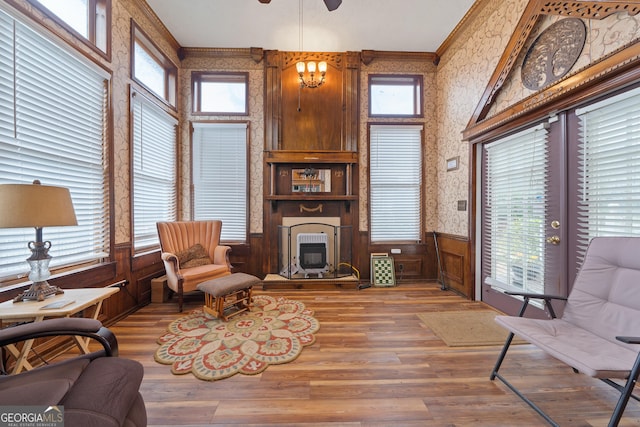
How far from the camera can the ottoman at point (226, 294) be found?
270cm

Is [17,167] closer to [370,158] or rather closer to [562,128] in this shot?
[370,158]

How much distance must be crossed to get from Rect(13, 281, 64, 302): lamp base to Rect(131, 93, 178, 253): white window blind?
136 cm

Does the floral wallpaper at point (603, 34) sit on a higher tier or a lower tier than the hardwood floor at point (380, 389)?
higher

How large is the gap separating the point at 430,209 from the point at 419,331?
7.71 ft

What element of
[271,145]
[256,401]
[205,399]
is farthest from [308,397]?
[271,145]

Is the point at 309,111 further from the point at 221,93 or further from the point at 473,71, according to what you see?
the point at 473,71

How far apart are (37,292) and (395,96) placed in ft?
16.1

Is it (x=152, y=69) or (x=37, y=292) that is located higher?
(x=152, y=69)

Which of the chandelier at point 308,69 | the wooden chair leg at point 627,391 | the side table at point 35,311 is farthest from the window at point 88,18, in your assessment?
the wooden chair leg at point 627,391

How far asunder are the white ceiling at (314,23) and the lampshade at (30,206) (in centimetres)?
305

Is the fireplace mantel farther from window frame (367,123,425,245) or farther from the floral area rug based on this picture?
the floral area rug

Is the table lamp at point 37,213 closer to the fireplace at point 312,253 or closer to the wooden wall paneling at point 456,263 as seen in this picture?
the fireplace at point 312,253

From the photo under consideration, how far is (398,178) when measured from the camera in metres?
4.33

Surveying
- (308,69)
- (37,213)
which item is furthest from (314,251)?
(37,213)
